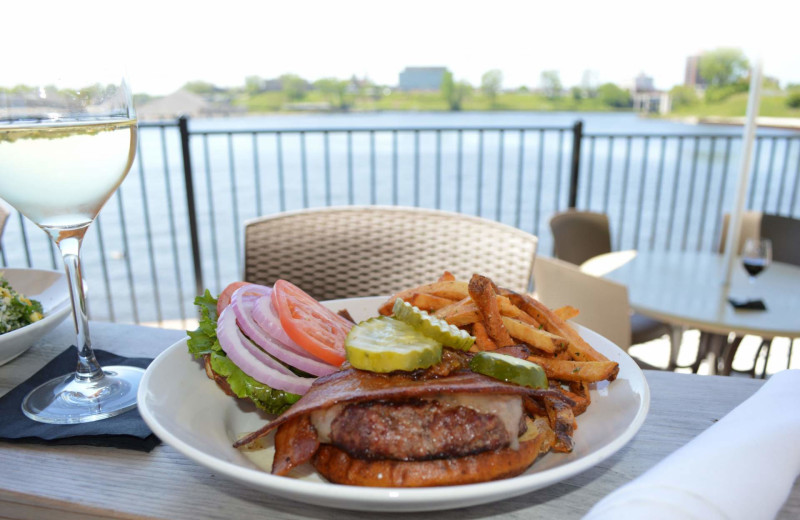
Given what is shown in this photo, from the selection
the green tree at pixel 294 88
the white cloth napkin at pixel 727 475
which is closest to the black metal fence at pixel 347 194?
the green tree at pixel 294 88

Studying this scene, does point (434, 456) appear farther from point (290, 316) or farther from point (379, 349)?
point (290, 316)

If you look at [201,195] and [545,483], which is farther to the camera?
[201,195]

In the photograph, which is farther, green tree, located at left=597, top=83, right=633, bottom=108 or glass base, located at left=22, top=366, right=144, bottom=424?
green tree, located at left=597, top=83, right=633, bottom=108

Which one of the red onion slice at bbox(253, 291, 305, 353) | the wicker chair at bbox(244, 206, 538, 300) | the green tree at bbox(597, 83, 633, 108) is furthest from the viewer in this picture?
the green tree at bbox(597, 83, 633, 108)

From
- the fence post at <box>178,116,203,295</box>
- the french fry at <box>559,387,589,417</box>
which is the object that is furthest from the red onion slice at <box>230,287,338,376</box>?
the fence post at <box>178,116,203,295</box>

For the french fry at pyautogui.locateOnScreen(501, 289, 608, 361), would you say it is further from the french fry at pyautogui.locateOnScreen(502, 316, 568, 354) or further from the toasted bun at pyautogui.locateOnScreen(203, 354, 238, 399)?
the toasted bun at pyautogui.locateOnScreen(203, 354, 238, 399)

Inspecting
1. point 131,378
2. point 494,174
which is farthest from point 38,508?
point 494,174

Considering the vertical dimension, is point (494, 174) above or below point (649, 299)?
below

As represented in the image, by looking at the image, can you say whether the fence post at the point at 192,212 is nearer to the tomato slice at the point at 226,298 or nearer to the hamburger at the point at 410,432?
the tomato slice at the point at 226,298
